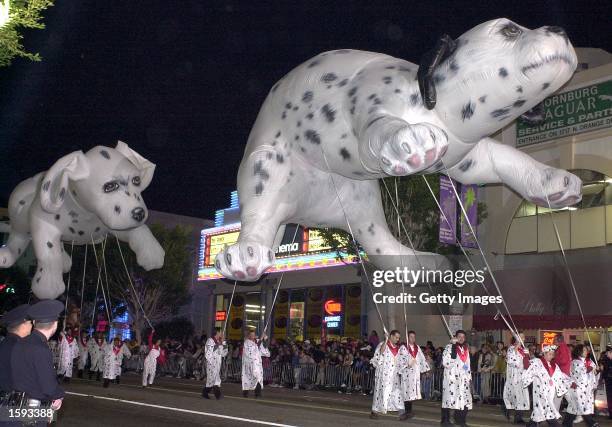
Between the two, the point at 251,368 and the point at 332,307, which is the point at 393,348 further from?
the point at 332,307

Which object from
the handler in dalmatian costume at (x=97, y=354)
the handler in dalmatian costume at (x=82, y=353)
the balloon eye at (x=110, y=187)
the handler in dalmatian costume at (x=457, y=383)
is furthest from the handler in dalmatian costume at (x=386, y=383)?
the handler in dalmatian costume at (x=82, y=353)

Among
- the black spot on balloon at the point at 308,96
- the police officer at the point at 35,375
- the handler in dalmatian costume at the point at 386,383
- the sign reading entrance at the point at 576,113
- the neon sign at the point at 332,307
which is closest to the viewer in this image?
the police officer at the point at 35,375

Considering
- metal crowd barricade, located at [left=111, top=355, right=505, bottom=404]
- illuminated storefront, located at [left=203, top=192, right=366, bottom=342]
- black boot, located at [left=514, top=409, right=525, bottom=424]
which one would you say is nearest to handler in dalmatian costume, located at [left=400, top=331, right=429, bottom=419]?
black boot, located at [left=514, top=409, right=525, bottom=424]

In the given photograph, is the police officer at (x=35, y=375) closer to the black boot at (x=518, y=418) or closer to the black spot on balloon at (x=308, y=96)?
the black spot on balloon at (x=308, y=96)

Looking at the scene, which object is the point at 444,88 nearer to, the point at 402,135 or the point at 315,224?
the point at 402,135

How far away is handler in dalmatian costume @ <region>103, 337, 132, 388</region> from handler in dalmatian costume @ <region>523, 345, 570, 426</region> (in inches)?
422

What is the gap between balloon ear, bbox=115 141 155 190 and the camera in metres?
11.6

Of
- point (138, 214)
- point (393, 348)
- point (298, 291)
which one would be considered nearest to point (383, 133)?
point (138, 214)

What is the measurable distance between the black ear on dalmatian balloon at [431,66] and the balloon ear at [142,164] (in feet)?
21.0

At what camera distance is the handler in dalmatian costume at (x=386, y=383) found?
41.8 ft

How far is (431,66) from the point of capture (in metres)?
5.99

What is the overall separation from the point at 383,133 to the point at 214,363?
11.2 meters

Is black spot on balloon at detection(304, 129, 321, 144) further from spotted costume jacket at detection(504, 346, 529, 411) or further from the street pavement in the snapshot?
spotted costume jacket at detection(504, 346, 529, 411)

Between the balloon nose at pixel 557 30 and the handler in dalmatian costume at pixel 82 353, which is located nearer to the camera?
the balloon nose at pixel 557 30
